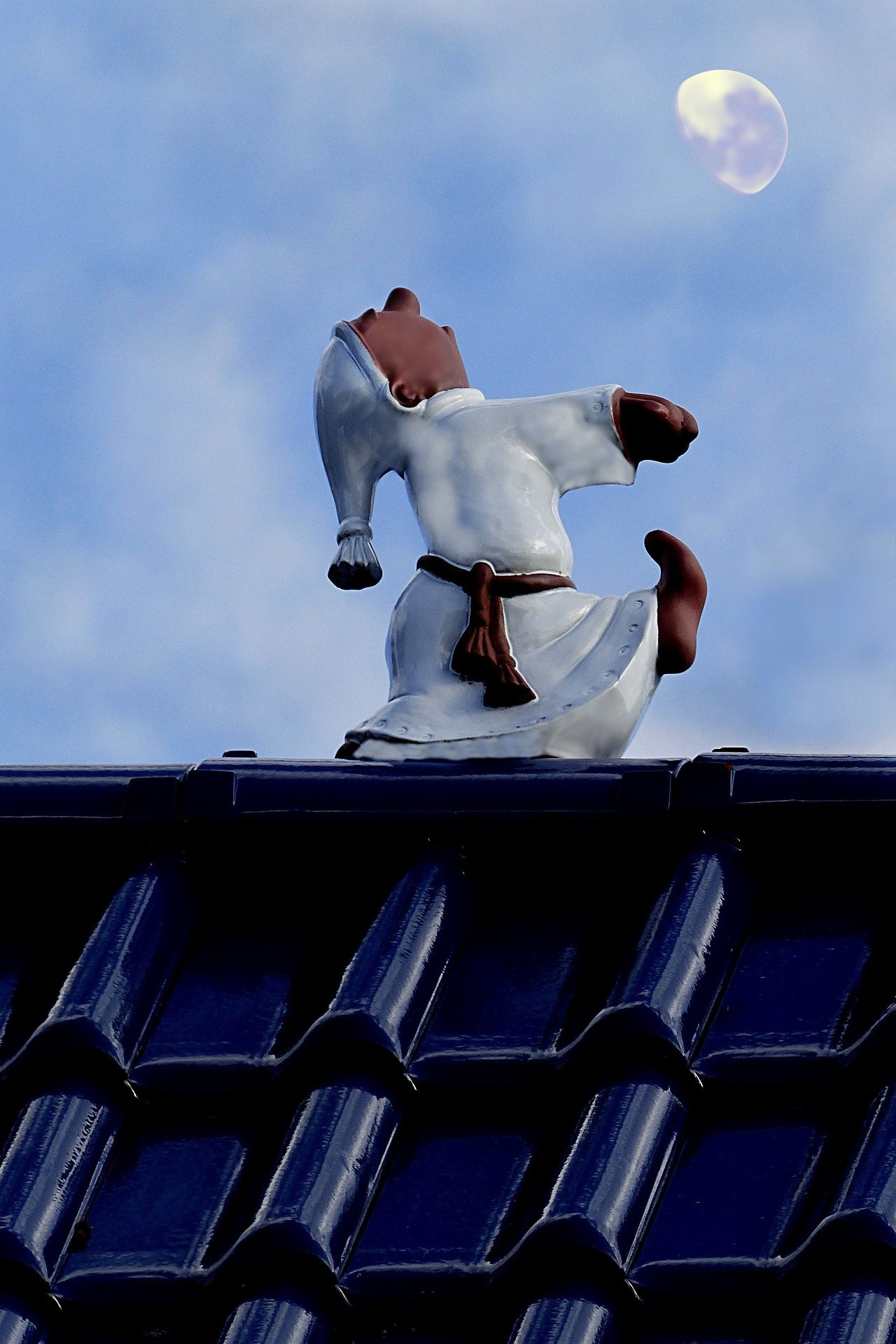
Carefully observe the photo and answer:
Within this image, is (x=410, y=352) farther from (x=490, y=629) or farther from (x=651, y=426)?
(x=490, y=629)

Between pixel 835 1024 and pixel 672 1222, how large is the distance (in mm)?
363

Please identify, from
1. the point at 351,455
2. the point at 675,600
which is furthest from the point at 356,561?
the point at 675,600

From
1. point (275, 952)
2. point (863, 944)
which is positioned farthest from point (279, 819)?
point (863, 944)

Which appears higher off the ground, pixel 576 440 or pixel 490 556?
pixel 576 440

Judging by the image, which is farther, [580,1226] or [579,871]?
[579,871]

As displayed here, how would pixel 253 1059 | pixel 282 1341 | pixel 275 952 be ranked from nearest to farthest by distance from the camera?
pixel 282 1341, pixel 253 1059, pixel 275 952

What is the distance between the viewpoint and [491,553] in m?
3.52

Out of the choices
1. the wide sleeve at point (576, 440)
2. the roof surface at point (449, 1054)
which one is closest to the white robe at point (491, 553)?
the wide sleeve at point (576, 440)

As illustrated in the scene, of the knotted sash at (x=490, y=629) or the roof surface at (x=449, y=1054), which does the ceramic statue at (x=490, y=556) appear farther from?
the roof surface at (x=449, y=1054)

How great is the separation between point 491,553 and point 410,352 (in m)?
0.47

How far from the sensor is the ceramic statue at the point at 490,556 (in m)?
3.27

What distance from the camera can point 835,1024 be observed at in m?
2.51

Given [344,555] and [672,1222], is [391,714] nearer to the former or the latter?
[344,555]

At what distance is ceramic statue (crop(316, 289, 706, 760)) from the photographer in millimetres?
3268
